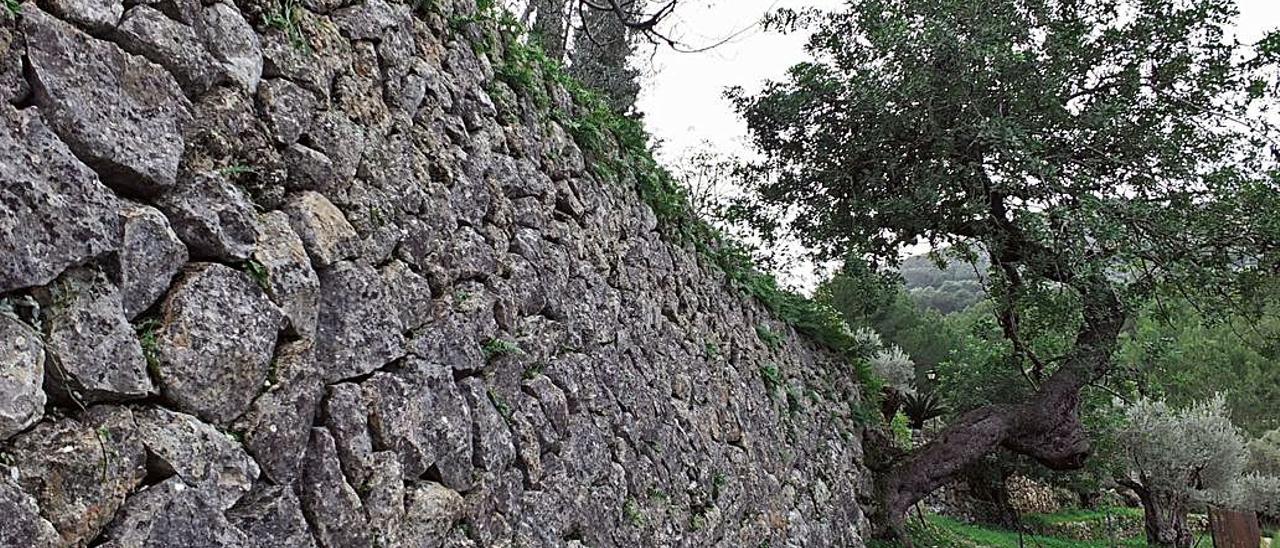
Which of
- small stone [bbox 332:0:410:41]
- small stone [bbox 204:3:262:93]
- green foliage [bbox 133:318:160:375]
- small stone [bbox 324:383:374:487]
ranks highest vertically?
small stone [bbox 332:0:410:41]

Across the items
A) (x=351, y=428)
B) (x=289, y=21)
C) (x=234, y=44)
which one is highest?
(x=289, y=21)

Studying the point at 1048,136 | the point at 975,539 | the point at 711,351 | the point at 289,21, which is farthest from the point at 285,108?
the point at 975,539

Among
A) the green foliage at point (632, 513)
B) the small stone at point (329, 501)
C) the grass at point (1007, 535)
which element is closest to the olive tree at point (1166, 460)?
the grass at point (1007, 535)

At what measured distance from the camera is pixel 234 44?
300cm

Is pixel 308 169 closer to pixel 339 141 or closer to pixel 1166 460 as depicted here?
pixel 339 141

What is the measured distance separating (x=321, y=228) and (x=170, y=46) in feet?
2.49

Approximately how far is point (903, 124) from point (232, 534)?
7514 mm

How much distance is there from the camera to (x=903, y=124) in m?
8.53

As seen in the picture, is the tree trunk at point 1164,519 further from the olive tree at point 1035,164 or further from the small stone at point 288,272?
the small stone at point 288,272

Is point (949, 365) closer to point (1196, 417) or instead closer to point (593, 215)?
point (1196, 417)

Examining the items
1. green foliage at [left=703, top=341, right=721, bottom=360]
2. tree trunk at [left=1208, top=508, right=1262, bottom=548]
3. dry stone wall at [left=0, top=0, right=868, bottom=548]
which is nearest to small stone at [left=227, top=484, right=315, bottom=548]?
dry stone wall at [left=0, top=0, right=868, bottom=548]

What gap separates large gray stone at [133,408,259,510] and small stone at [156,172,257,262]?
0.53m

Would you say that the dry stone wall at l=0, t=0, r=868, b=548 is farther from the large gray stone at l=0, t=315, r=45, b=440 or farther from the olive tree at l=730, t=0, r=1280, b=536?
the olive tree at l=730, t=0, r=1280, b=536

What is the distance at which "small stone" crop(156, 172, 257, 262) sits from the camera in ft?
8.46
